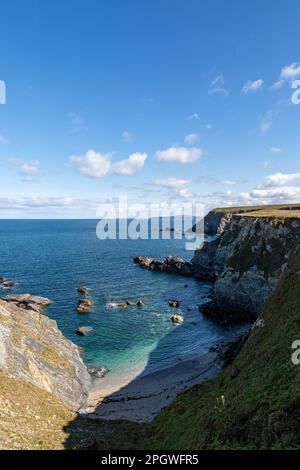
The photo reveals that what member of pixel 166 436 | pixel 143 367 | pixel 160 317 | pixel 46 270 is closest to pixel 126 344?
pixel 143 367

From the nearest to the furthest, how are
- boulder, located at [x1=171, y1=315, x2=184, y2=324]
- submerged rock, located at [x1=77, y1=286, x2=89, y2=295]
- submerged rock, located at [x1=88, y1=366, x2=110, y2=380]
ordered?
submerged rock, located at [x1=88, y1=366, x2=110, y2=380] < boulder, located at [x1=171, y1=315, x2=184, y2=324] < submerged rock, located at [x1=77, y1=286, x2=89, y2=295]

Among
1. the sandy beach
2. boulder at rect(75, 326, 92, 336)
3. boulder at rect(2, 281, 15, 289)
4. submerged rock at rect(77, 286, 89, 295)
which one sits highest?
boulder at rect(2, 281, 15, 289)

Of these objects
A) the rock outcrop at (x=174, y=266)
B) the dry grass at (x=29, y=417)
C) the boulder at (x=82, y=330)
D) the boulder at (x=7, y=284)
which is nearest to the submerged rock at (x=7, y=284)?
the boulder at (x=7, y=284)

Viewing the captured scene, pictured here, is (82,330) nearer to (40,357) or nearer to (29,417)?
(40,357)

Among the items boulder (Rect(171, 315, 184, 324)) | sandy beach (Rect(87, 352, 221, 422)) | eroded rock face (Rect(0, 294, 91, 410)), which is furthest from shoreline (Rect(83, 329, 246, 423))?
boulder (Rect(171, 315, 184, 324))

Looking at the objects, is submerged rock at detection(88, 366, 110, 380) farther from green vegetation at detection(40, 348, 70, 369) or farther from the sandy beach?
green vegetation at detection(40, 348, 70, 369)

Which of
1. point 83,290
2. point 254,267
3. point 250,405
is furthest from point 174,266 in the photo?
point 250,405
